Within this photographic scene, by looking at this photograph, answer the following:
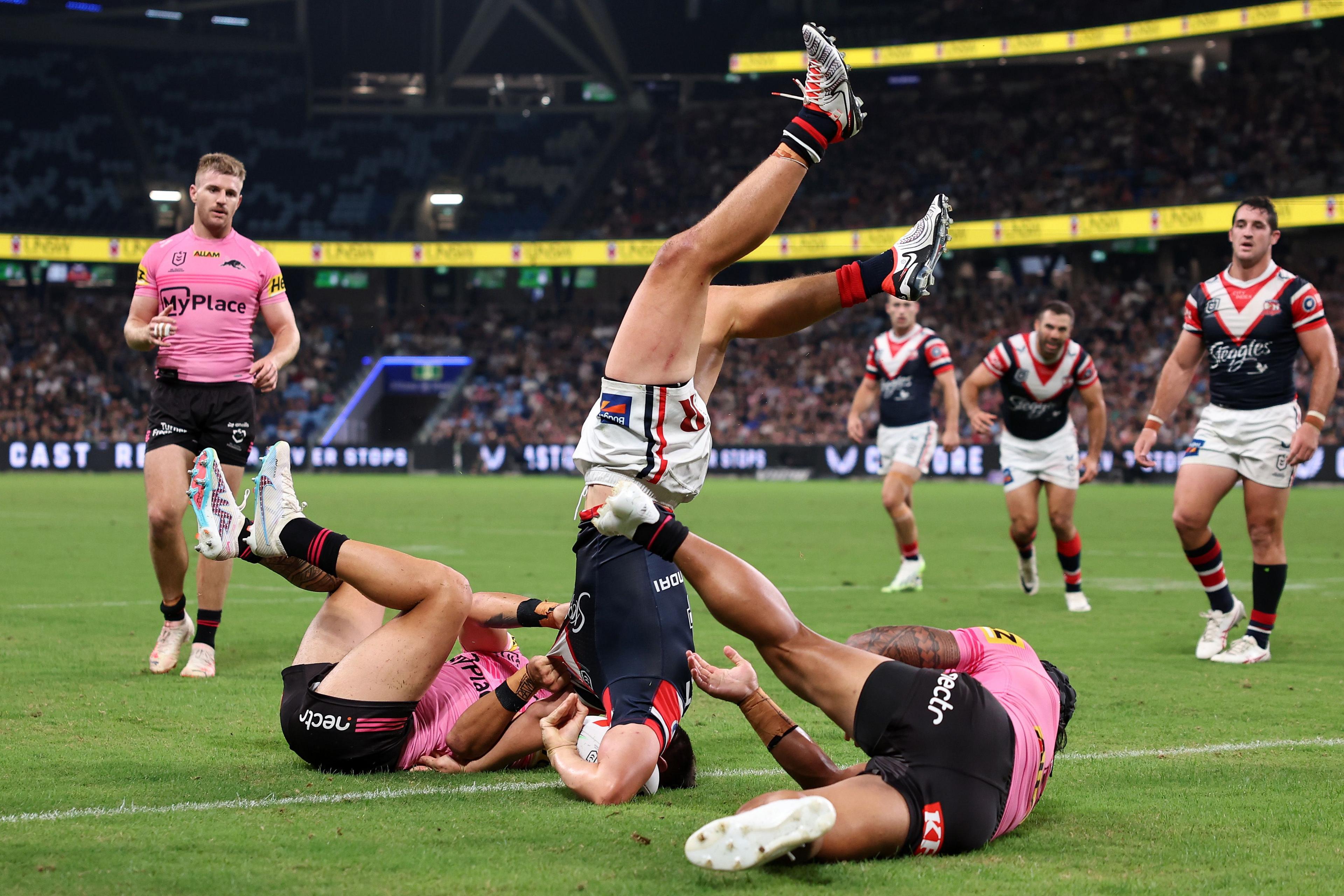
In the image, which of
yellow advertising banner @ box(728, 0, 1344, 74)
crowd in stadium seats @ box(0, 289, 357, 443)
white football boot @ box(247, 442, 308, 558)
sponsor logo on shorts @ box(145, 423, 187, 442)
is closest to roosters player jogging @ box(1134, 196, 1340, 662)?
white football boot @ box(247, 442, 308, 558)

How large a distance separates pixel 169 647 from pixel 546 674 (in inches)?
130

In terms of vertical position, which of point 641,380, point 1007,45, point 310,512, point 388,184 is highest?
point 1007,45

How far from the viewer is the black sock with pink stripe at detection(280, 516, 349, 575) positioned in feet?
16.0

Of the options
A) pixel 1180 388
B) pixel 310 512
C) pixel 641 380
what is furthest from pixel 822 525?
pixel 641 380

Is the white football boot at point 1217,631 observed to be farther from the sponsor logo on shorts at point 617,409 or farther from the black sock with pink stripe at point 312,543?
the black sock with pink stripe at point 312,543

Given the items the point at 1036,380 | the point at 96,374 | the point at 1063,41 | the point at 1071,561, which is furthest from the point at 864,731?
the point at 96,374

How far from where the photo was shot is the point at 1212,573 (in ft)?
26.7

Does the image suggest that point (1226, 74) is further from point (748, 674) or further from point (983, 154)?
point (748, 674)

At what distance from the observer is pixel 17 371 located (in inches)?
1711

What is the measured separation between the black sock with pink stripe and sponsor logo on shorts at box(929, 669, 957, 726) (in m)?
2.26

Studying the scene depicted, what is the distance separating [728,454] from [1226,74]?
1975cm

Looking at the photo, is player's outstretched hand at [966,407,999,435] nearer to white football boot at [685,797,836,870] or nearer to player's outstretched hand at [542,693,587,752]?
player's outstretched hand at [542,693,587,752]

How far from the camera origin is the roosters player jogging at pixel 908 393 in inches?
491

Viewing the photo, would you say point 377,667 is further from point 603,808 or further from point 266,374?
point 266,374
